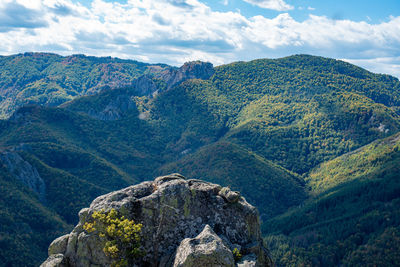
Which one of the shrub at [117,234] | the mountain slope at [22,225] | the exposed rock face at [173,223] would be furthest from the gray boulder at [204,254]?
the mountain slope at [22,225]

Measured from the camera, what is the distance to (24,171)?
182000mm

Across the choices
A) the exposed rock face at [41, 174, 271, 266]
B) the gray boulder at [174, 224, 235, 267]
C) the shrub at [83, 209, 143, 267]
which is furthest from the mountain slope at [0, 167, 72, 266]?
the gray boulder at [174, 224, 235, 267]

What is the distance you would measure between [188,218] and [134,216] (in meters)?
5.43

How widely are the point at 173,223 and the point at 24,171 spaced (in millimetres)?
176049

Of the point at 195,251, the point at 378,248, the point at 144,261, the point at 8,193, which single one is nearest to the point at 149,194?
the point at 144,261

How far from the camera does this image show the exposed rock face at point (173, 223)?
31.6 meters

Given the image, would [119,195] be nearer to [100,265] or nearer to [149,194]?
[149,194]

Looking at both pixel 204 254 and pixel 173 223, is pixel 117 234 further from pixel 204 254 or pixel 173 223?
pixel 204 254

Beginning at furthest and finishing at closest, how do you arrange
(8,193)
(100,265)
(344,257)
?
(344,257) → (8,193) → (100,265)

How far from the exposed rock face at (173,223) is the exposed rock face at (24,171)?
157m

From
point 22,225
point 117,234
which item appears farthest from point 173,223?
point 22,225

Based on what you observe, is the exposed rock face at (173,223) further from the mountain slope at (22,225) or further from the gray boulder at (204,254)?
the mountain slope at (22,225)

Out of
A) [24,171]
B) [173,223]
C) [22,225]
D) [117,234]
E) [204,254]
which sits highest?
[173,223]

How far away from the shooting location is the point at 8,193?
147250 mm
